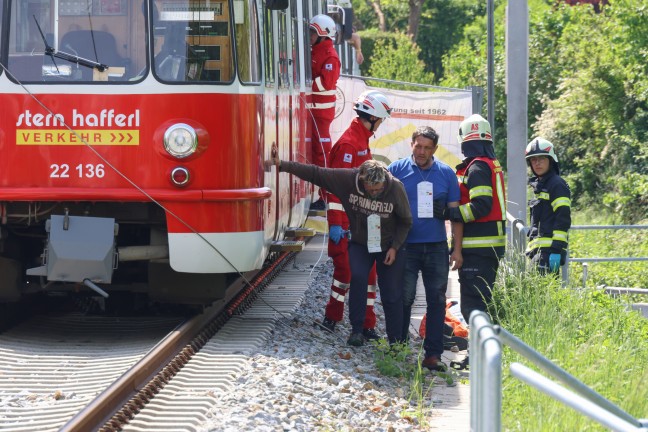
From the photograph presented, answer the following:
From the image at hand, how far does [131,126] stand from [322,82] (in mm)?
4370

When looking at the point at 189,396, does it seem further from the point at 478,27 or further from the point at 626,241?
the point at 478,27

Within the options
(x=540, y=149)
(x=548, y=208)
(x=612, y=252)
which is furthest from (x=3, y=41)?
(x=612, y=252)

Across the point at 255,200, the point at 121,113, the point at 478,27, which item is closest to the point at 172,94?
the point at 121,113

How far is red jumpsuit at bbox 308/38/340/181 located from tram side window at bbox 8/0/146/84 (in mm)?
4170

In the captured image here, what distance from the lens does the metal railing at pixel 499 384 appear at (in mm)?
3996

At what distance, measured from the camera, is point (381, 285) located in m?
9.23

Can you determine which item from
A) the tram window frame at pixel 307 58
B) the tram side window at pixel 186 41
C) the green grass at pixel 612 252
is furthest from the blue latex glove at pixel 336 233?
the green grass at pixel 612 252

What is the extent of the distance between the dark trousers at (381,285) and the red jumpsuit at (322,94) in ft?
11.6

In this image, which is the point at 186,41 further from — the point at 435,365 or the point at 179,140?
the point at 435,365

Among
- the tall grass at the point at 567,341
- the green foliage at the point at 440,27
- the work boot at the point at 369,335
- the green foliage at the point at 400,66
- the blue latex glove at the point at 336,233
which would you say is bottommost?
the work boot at the point at 369,335

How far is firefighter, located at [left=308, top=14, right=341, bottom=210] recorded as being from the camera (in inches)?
499

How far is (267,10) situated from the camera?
31.3 ft

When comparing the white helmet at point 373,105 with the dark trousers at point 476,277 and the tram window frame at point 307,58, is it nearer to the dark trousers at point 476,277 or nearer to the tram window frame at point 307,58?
the dark trousers at point 476,277

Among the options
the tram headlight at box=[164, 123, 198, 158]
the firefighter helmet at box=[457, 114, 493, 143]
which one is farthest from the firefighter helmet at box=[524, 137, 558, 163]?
the tram headlight at box=[164, 123, 198, 158]
